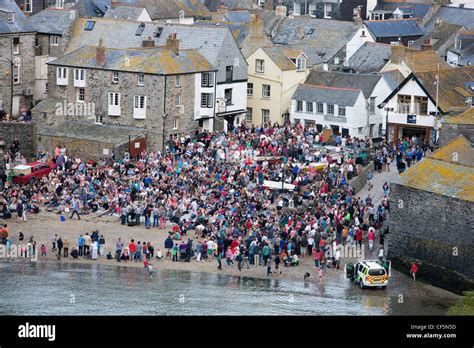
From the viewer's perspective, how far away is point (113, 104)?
9069 centimetres

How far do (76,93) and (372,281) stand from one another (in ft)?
116

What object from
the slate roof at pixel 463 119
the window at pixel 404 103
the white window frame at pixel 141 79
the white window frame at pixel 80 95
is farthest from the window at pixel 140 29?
the slate roof at pixel 463 119

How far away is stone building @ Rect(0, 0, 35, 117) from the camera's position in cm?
9681

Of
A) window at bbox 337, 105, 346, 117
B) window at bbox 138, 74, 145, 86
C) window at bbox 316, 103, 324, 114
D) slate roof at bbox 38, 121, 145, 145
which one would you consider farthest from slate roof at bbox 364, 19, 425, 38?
slate roof at bbox 38, 121, 145, 145

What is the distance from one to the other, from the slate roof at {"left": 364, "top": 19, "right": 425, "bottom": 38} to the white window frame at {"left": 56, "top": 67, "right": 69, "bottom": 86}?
31306mm

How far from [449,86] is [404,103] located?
11.3 ft

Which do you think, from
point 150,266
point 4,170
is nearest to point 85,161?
point 4,170

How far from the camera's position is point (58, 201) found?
76438mm

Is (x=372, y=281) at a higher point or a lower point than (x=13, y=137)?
lower

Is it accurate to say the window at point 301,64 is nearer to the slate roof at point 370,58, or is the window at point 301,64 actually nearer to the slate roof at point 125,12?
Result: the slate roof at point 370,58

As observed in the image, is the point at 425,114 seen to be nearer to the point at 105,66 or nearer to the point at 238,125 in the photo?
the point at 238,125

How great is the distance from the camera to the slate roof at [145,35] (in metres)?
95.1

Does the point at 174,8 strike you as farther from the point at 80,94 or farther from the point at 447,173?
the point at 447,173

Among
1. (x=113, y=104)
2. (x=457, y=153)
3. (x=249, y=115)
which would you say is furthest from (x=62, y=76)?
(x=457, y=153)
